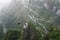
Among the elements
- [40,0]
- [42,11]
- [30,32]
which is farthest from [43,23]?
[40,0]

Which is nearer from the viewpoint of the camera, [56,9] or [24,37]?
[24,37]

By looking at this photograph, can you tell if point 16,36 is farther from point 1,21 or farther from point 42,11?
point 42,11

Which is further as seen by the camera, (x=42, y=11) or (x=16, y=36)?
(x=42, y=11)

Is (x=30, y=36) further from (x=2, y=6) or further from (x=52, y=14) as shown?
(x=52, y=14)

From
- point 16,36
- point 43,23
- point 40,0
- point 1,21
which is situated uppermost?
point 40,0

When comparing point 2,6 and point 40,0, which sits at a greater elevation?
point 40,0

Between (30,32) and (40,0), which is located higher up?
(40,0)

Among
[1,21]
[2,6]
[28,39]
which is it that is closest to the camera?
[28,39]

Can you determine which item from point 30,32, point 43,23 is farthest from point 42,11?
point 30,32

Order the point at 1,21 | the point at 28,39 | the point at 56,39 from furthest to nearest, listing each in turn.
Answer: the point at 1,21
the point at 28,39
the point at 56,39
